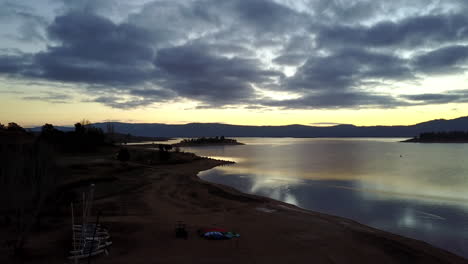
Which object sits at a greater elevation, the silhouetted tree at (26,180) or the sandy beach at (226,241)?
the silhouetted tree at (26,180)

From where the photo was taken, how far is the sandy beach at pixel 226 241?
12.2 metres

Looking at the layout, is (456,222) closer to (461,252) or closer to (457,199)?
(461,252)

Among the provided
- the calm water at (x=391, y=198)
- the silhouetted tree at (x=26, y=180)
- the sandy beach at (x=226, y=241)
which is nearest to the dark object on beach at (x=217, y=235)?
the sandy beach at (x=226, y=241)

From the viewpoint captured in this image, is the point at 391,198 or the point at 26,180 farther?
→ the point at 391,198

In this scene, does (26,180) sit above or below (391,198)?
above

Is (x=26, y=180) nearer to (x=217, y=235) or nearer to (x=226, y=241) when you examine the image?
(x=217, y=235)

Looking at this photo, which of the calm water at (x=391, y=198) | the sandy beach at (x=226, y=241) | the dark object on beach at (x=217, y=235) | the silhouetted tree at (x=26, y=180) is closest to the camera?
the silhouetted tree at (x=26, y=180)

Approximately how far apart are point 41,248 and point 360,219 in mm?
19387

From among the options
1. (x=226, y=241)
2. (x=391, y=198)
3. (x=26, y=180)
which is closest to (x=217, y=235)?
(x=226, y=241)

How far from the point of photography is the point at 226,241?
45.9ft

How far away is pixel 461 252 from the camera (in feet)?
47.9

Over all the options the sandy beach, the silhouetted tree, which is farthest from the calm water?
the silhouetted tree

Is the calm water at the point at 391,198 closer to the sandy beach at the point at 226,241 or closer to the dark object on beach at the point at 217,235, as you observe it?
the sandy beach at the point at 226,241

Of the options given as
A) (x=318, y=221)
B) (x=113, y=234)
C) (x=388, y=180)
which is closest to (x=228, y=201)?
(x=318, y=221)
